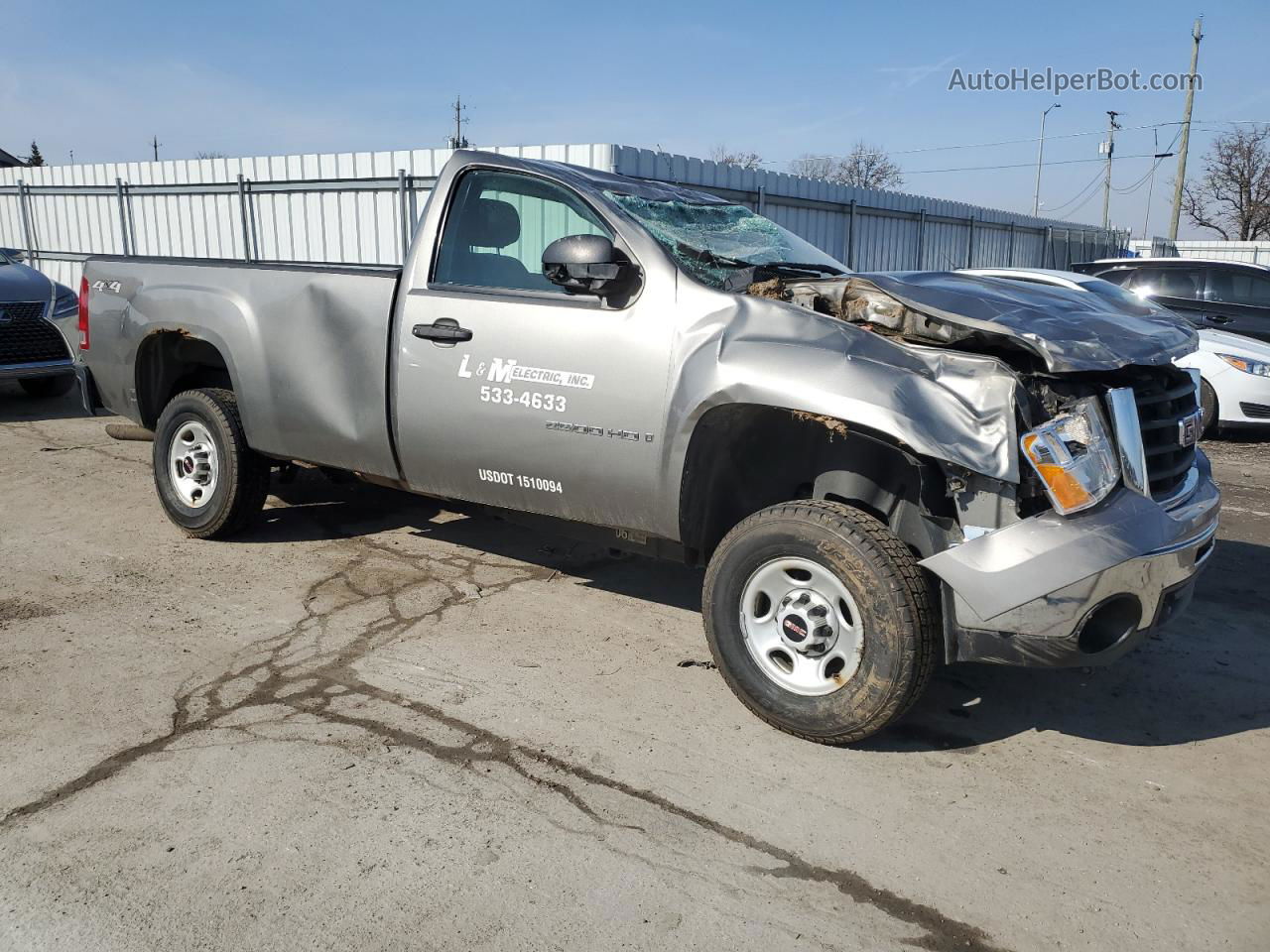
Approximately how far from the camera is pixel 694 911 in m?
2.61

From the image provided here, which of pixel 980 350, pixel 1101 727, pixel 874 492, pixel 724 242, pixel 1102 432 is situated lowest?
pixel 1101 727

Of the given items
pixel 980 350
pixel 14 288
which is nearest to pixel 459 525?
pixel 980 350

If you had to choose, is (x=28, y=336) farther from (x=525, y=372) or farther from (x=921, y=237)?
(x=921, y=237)

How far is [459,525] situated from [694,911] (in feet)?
12.6

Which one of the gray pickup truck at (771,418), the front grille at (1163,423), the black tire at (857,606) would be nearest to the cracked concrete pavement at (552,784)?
the black tire at (857,606)

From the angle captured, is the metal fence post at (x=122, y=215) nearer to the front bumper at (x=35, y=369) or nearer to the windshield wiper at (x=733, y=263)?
the front bumper at (x=35, y=369)

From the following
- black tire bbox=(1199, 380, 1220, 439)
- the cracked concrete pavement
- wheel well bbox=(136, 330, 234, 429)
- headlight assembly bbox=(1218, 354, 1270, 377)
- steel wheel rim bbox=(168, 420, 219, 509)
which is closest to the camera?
the cracked concrete pavement

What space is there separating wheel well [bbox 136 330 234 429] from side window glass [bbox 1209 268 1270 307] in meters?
10.2

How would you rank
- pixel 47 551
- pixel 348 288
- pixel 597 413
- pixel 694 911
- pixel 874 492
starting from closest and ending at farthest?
pixel 694 911, pixel 874 492, pixel 597 413, pixel 348 288, pixel 47 551

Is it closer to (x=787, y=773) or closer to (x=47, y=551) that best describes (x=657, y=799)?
(x=787, y=773)

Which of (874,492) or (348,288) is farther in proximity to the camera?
(348,288)

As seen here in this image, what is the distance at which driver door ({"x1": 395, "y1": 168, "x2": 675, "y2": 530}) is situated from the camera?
3818 millimetres

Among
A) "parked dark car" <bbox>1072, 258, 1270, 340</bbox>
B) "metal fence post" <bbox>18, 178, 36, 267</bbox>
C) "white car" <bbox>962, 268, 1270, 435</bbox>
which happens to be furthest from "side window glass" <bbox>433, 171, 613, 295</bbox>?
"metal fence post" <bbox>18, 178, 36, 267</bbox>

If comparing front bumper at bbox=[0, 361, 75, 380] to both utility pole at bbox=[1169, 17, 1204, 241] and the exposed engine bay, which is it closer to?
the exposed engine bay
